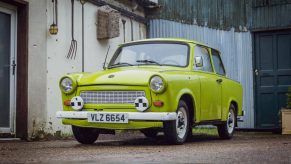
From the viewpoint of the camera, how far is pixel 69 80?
22.9 ft

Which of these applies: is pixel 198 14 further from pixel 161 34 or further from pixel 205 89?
pixel 205 89

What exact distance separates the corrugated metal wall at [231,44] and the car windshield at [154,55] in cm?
521

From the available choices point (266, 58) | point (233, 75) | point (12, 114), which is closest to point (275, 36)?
point (266, 58)

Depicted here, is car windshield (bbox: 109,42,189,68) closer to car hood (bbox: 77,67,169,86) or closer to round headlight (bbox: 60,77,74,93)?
car hood (bbox: 77,67,169,86)

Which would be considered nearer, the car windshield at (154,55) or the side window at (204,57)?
the car windshield at (154,55)

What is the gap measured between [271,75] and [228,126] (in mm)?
3775

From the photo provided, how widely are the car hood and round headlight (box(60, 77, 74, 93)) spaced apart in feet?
0.36

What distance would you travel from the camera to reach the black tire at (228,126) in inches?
346

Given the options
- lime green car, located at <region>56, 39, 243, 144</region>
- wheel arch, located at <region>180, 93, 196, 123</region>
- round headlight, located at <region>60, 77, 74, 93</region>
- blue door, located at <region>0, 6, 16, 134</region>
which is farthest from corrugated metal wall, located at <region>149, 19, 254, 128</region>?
round headlight, located at <region>60, 77, 74, 93</region>

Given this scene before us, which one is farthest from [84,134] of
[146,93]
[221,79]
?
[221,79]

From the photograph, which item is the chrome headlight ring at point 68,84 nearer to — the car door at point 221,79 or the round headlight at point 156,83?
the round headlight at point 156,83

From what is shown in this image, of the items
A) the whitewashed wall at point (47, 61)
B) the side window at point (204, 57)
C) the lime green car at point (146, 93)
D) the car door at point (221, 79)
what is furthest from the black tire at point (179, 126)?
the whitewashed wall at point (47, 61)

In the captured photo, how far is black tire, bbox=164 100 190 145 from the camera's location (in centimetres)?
657

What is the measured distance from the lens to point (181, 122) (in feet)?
22.9
